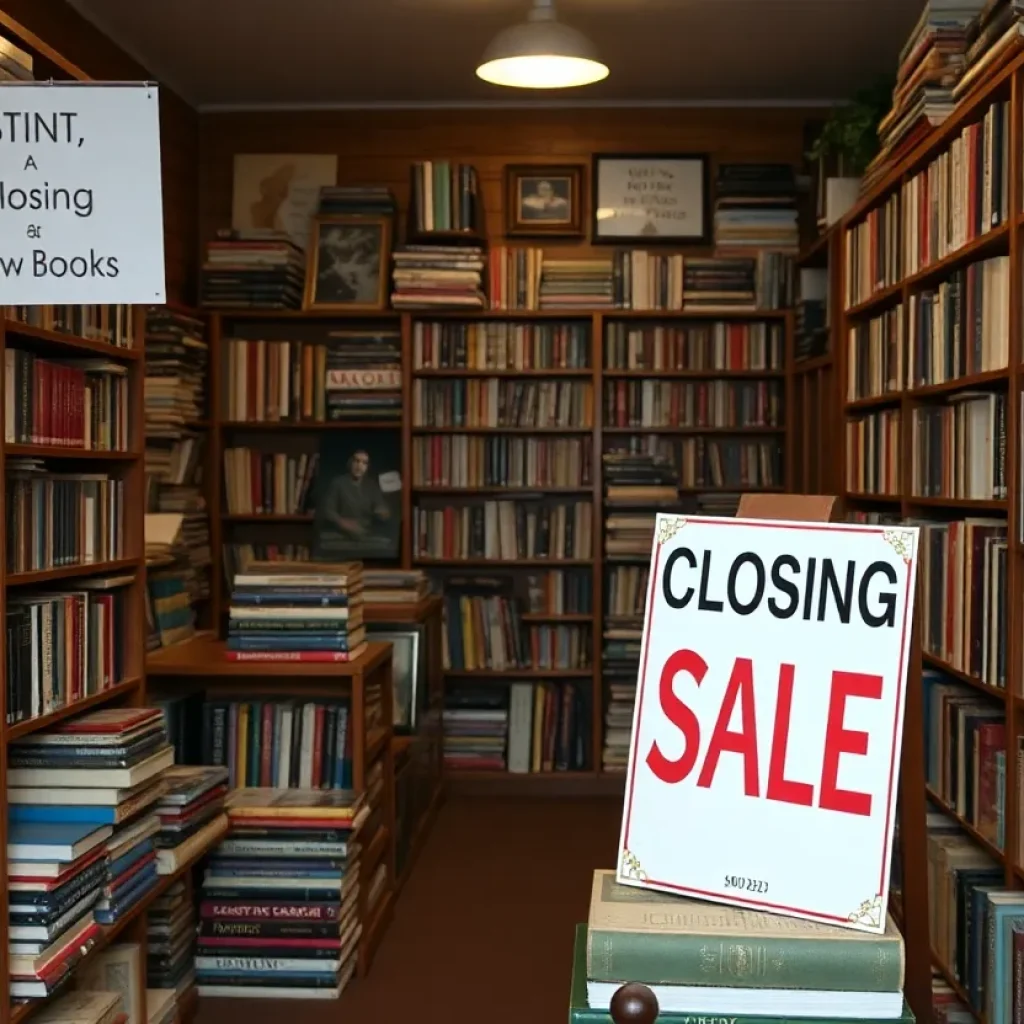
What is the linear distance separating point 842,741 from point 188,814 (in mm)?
1889

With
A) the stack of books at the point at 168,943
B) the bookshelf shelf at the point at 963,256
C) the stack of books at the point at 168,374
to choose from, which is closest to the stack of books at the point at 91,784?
the stack of books at the point at 168,943

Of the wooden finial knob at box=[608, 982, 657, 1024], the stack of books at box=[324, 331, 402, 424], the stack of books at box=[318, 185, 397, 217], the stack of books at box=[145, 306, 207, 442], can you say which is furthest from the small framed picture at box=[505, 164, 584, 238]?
the wooden finial knob at box=[608, 982, 657, 1024]

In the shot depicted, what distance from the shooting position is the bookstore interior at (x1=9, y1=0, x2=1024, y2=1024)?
164cm

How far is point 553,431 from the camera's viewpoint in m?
5.61

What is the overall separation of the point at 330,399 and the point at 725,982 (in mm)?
4336

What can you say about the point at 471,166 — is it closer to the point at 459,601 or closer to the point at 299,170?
the point at 299,170

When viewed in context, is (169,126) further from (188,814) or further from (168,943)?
(168,943)

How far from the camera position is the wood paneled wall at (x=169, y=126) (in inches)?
172

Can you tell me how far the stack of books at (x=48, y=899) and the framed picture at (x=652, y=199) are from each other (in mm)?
3869

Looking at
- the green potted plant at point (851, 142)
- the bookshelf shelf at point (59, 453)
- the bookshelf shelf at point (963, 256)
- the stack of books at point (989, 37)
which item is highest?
the green potted plant at point (851, 142)

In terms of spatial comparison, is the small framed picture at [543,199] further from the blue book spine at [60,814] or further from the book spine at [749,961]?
the book spine at [749,961]

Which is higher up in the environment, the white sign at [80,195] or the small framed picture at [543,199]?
the small framed picture at [543,199]

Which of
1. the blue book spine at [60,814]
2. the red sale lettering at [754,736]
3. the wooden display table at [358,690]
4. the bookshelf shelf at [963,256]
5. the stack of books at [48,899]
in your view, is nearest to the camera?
the red sale lettering at [754,736]

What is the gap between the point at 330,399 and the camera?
5.60 meters
